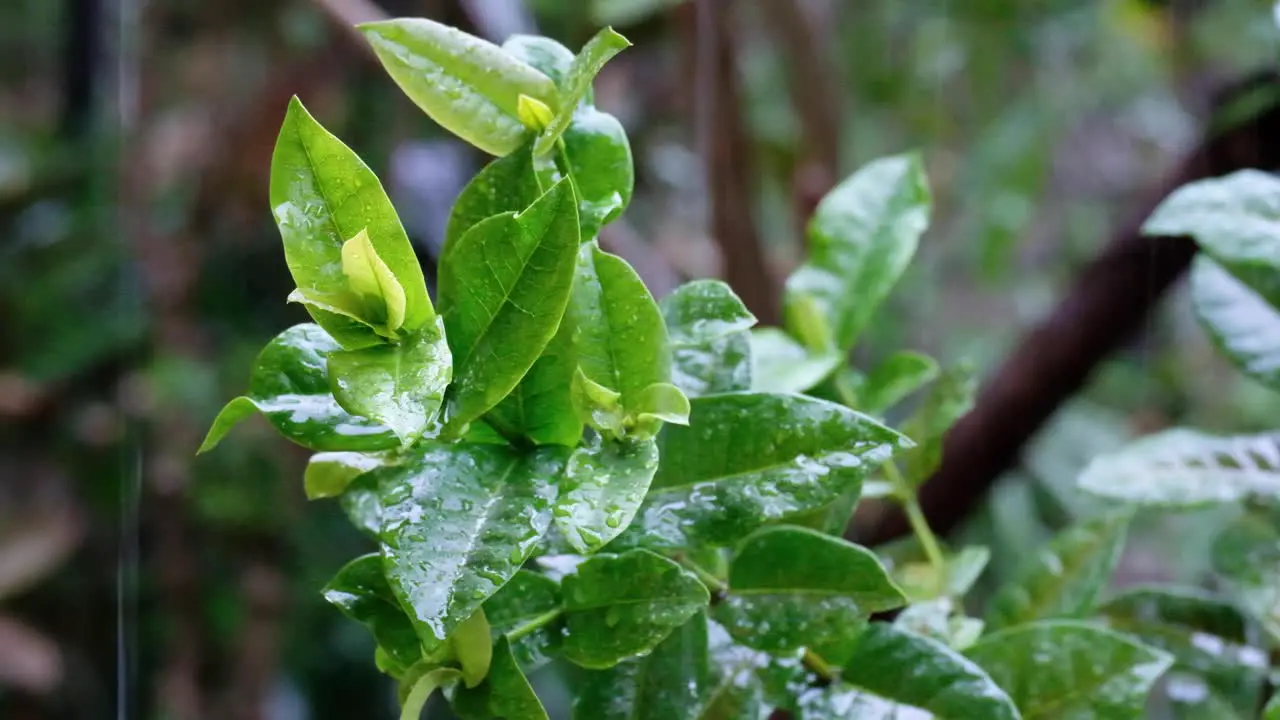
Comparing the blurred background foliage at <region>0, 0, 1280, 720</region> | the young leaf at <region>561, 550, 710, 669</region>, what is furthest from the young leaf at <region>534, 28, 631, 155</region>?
the blurred background foliage at <region>0, 0, 1280, 720</region>

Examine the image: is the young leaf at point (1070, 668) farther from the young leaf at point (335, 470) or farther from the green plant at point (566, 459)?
the young leaf at point (335, 470)

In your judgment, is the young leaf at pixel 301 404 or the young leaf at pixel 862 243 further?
the young leaf at pixel 862 243

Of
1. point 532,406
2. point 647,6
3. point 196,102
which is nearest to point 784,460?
point 532,406

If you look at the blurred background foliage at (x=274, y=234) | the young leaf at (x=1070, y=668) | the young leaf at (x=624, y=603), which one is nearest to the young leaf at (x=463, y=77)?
the young leaf at (x=624, y=603)

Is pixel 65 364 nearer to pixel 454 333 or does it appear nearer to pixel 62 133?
pixel 62 133

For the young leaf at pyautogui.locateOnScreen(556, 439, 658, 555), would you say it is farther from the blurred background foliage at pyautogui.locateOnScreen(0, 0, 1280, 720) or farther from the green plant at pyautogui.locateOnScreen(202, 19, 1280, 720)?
the blurred background foliage at pyautogui.locateOnScreen(0, 0, 1280, 720)

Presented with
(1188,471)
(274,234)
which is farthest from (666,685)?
(274,234)
